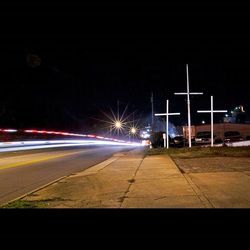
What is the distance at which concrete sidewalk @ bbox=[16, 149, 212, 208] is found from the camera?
1008cm

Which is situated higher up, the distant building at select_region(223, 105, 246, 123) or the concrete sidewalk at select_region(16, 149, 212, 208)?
the distant building at select_region(223, 105, 246, 123)

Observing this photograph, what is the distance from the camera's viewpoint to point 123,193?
11.6 meters

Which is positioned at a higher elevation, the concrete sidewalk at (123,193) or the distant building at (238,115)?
the distant building at (238,115)

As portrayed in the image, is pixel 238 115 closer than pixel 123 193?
No

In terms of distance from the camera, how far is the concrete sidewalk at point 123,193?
1008 centimetres

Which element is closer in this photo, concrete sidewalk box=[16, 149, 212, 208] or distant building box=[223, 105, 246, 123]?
concrete sidewalk box=[16, 149, 212, 208]

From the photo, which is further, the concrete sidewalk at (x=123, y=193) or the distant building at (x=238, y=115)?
the distant building at (x=238, y=115)

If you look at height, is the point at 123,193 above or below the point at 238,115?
below
